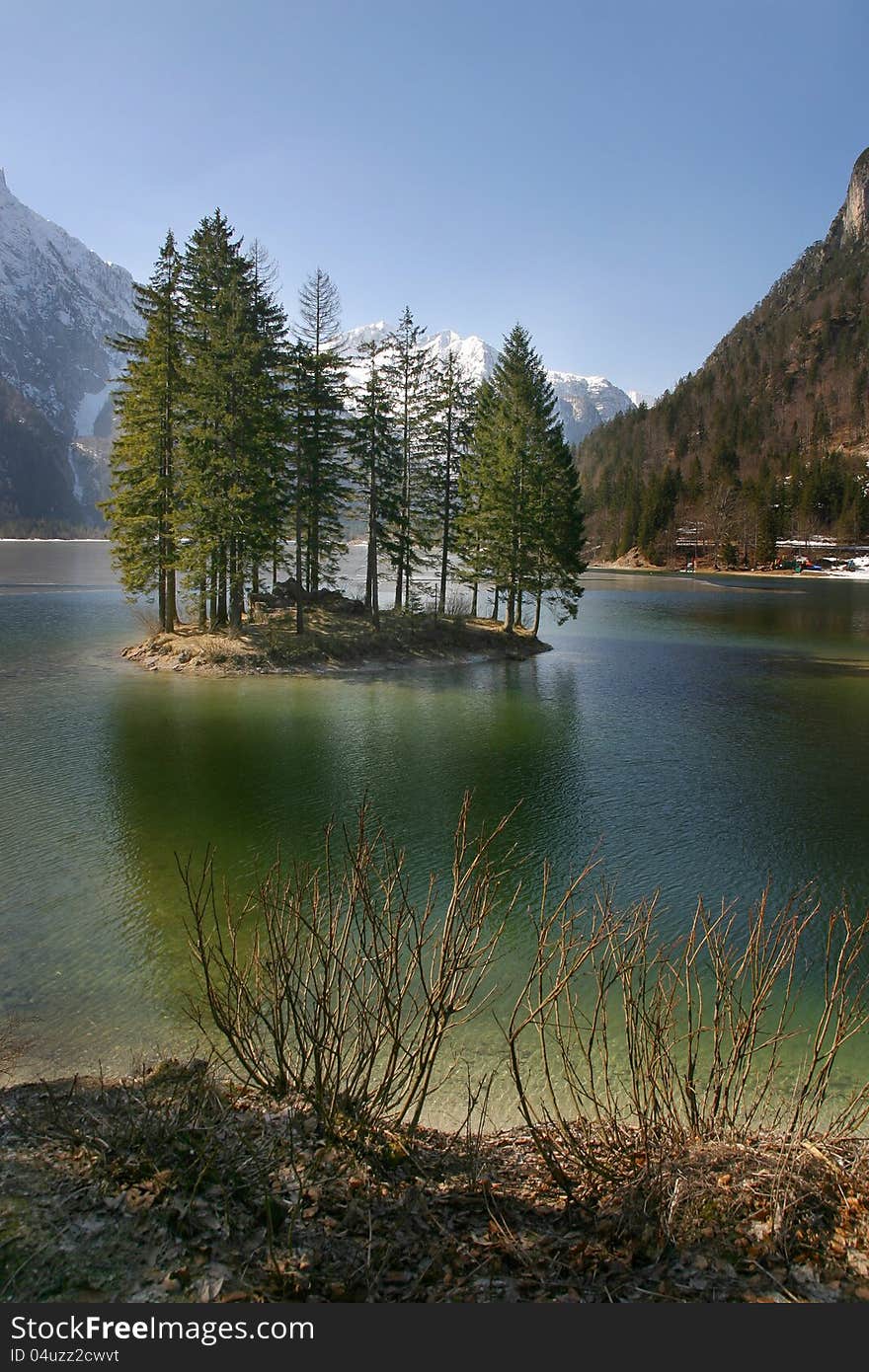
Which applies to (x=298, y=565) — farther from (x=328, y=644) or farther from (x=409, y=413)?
(x=409, y=413)

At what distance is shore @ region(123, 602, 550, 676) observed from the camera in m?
27.5

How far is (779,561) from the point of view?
101m

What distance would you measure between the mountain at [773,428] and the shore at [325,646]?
78504 mm

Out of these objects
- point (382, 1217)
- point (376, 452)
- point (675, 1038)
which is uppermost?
point (376, 452)

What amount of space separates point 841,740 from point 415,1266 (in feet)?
62.8

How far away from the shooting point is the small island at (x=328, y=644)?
90.4 feet

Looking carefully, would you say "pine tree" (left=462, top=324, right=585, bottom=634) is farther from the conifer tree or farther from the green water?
the conifer tree

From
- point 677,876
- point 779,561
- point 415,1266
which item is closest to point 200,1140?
point 415,1266

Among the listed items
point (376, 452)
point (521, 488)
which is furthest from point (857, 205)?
point (376, 452)

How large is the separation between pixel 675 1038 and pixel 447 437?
110 ft

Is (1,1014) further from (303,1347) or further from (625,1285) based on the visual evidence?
(625,1285)

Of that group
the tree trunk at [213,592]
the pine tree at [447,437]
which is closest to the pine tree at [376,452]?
the pine tree at [447,437]

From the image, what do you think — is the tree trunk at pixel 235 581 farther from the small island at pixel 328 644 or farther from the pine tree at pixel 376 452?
the pine tree at pixel 376 452

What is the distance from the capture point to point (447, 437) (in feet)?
116
